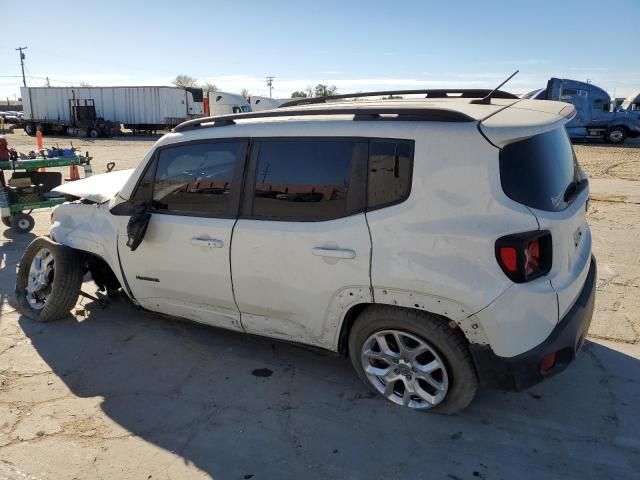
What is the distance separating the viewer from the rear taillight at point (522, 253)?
243 cm

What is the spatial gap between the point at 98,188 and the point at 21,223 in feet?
13.8

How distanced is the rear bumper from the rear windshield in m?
0.65

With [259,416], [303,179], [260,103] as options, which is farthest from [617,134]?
[260,103]

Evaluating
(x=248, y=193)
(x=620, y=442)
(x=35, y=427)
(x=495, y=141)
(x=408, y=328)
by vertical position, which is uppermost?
(x=495, y=141)

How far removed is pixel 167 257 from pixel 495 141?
7.81 ft

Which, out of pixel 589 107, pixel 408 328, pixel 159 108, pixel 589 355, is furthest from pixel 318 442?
pixel 159 108

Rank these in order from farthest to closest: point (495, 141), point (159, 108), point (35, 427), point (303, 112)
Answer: point (159, 108) < point (303, 112) < point (35, 427) < point (495, 141)

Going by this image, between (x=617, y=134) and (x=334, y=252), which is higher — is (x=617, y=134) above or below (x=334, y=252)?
above

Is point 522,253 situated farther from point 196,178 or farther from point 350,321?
point 196,178

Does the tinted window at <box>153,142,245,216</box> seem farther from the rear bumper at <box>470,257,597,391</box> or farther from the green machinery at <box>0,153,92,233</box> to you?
the green machinery at <box>0,153,92,233</box>

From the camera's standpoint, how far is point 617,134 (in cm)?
2312

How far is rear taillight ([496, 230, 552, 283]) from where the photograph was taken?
2430 mm

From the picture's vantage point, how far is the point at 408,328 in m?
2.82

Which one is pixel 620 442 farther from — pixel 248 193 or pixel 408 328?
pixel 248 193
